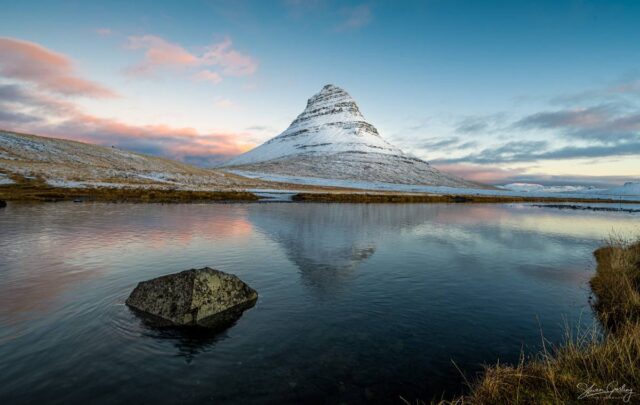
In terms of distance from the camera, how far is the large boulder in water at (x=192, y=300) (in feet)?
36.9

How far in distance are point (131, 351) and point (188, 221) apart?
2855 centimetres

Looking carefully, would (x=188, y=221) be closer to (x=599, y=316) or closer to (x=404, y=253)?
(x=404, y=253)

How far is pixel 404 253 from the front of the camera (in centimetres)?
2381

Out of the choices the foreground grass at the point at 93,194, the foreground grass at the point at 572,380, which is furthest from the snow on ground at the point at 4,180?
the foreground grass at the point at 572,380

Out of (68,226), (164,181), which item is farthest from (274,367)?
(164,181)

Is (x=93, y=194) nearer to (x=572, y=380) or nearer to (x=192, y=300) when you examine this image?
(x=192, y=300)

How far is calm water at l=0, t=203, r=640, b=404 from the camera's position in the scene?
810 centimetres

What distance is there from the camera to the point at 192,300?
37.7 feet

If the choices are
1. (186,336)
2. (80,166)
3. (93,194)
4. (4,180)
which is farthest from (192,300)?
(80,166)
